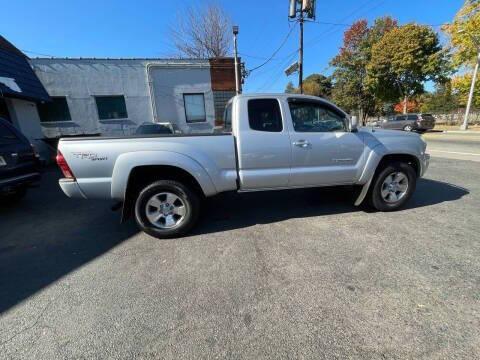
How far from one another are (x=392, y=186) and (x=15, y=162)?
23.5 feet

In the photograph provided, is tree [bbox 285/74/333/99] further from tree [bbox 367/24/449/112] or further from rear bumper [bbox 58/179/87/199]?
rear bumper [bbox 58/179/87/199]

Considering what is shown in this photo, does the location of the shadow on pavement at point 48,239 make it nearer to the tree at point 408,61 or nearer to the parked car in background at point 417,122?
the parked car in background at point 417,122

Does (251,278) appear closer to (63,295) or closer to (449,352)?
(449,352)

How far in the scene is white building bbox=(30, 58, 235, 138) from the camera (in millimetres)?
12562

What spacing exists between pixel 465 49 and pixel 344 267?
2534 cm

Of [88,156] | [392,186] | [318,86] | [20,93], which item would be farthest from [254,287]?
[318,86]

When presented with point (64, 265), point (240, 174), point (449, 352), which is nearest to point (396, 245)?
point (449, 352)

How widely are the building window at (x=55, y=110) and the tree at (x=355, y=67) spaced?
33739 mm

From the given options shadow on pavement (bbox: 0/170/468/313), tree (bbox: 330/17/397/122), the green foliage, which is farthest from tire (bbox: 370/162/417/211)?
tree (bbox: 330/17/397/122)

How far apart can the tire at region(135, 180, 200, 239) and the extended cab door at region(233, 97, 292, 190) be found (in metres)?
0.85

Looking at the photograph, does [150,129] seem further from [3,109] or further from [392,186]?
[392,186]

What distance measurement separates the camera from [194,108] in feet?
46.5

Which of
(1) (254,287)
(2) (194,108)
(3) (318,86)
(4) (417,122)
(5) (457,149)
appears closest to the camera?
(1) (254,287)

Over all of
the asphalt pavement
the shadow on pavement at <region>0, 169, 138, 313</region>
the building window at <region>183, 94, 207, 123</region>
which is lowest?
the asphalt pavement
